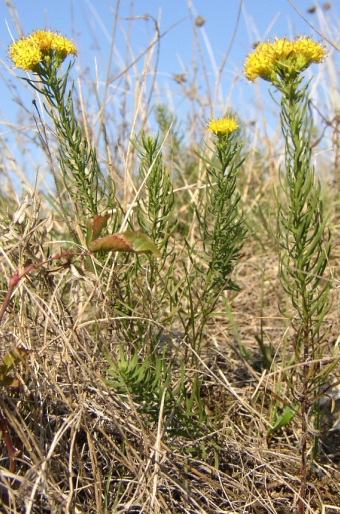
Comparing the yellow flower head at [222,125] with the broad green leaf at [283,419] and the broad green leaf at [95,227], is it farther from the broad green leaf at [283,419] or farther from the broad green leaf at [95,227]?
the broad green leaf at [283,419]

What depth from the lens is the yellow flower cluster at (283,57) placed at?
1.36 m

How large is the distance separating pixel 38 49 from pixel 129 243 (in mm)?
650

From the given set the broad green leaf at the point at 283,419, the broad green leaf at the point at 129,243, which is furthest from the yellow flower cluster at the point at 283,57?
the broad green leaf at the point at 283,419

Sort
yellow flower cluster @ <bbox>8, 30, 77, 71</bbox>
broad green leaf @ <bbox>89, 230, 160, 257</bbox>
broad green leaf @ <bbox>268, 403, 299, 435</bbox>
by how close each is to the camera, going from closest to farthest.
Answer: broad green leaf @ <bbox>89, 230, 160, 257</bbox>, yellow flower cluster @ <bbox>8, 30, 77, 71</bbox>, broad green leaf @ <bbox>268, 403, 299, 435</bbox>

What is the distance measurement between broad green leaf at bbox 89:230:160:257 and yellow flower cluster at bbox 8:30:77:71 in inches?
22.7

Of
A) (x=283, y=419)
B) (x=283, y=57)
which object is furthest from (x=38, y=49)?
(x=283, y=419)

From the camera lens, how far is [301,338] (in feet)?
5.20

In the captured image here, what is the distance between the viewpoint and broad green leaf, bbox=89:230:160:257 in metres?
1.31

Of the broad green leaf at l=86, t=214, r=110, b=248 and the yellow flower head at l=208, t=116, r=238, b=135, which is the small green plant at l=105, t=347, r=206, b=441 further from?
the yellow flower head at l=208, t=116, r=238, b=135

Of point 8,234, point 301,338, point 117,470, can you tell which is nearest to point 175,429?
point 117,470

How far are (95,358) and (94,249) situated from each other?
1.45 feet

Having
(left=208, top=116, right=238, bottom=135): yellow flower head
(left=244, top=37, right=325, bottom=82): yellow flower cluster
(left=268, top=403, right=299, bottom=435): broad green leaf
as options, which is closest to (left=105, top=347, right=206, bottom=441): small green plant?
(left=268, top=403, right=299, bottom=435): broad green leaf

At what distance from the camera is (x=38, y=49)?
5.10 feet

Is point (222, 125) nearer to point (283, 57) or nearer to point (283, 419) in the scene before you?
point (283, 57)
